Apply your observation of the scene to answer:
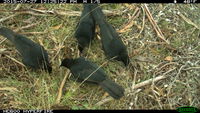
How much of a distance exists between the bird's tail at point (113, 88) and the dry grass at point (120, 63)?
14 centimetres

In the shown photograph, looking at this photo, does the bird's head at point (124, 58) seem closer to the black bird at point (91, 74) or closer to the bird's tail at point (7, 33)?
the black bird at point (91, 74)

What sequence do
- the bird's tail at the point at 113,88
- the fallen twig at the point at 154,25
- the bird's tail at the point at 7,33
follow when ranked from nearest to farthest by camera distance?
the bird's tail at the point at 113,88
the bird's tail at the point at 7,33
the fallen twig at the point at 154,25

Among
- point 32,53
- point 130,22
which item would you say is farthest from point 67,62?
point 130,22

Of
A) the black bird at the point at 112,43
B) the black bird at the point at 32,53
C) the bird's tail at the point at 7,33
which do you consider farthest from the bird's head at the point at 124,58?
the bird's tail at the point at 7,33

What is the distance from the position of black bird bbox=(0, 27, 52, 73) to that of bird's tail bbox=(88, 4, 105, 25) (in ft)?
2.77

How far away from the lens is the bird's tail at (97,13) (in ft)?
16.5

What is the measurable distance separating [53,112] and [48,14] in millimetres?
1677

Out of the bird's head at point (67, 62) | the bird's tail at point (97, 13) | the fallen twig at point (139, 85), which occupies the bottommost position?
the fallen twig at point (139, 85)

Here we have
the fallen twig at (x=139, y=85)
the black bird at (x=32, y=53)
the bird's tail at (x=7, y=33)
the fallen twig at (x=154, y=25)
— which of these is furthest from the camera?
the fallen twig at (x=154, y=25)

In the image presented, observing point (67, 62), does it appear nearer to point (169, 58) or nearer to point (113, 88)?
point (113, 88)

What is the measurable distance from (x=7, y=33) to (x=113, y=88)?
1.60 m

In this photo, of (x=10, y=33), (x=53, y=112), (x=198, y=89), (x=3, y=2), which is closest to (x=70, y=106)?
(x=53, y=112)

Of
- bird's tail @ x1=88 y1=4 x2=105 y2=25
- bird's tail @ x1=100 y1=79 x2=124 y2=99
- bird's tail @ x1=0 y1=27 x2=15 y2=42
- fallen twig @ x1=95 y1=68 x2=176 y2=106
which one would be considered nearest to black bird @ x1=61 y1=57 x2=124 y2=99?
bird's tail @ x1=100 y1=79 x2=124 y2=99

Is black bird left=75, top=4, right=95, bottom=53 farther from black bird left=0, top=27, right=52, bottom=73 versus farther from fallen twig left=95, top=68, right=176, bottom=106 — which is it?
fallen twig left=95, top=68, right=176, bottom=106
